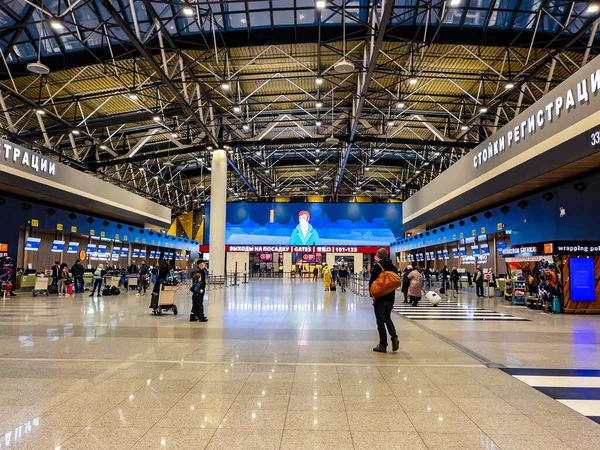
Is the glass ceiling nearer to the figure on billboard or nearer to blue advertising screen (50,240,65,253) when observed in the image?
blue advertising screen (50,240,65,253)

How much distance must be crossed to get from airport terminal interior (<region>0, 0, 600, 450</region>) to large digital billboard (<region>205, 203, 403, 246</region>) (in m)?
6.15

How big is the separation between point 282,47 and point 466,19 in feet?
25.3

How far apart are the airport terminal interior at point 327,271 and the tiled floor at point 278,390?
4 centimetres

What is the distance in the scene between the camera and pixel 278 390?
4508 millimetres

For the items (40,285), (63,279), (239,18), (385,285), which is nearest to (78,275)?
(63,279)

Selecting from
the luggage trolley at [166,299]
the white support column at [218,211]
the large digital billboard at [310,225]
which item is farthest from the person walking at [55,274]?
the large digital billboard at [310,225]

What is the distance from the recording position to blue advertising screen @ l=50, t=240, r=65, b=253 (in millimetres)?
23547

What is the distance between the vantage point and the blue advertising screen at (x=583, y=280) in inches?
488

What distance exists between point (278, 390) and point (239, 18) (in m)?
16.0

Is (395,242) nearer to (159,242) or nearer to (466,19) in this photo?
(159,242)

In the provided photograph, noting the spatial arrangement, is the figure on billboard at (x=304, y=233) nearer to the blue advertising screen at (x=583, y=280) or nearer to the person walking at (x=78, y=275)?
the person walking at (x=78, y=275)

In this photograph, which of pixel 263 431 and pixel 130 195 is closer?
pixel 263 431

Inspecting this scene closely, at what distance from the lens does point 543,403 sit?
4.14 metres

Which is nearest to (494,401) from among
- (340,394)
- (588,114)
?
(340,394)
